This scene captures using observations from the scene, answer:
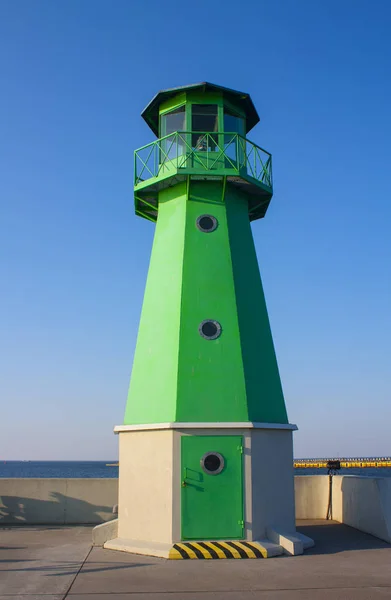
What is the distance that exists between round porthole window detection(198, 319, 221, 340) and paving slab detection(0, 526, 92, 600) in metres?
5.94

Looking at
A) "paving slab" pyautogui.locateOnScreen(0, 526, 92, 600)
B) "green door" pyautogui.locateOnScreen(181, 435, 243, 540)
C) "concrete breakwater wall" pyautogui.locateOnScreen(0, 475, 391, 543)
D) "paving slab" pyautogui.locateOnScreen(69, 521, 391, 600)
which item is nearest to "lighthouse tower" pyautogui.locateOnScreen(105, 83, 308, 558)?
"green door" pyautogui.locateOnScreen(181, 435, 243, 540)

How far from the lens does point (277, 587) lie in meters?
11.4

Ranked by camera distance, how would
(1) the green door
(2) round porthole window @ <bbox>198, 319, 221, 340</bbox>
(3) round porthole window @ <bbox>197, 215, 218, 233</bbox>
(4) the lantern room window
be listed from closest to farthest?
1. (1) the green door
2. (2) round porthole window @ <bbox>198, 319, 221, 340</bbox>
3. (3) round porthole window @ <bbox>197, 215, 218, 233</bbox>
4. (4) the lantern room window

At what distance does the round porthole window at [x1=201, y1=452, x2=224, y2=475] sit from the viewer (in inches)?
583

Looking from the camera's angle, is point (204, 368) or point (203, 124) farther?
point (203, 124)

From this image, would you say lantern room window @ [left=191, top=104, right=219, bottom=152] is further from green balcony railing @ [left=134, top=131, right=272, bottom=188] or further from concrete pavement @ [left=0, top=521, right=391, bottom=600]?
concrete pavement @ [left=0, top=521, right=391, bottom=600]

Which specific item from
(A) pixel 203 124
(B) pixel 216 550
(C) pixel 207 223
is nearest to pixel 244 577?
(B) pixel 216 550

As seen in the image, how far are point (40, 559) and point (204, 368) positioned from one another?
18.9 feet

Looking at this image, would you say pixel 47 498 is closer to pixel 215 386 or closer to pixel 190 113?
pixel 215 386

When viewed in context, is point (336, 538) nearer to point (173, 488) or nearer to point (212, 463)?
point (212, 463)

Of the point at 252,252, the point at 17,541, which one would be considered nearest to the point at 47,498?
the point at 17,541

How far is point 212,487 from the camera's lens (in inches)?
581

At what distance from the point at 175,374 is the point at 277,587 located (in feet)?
18.8

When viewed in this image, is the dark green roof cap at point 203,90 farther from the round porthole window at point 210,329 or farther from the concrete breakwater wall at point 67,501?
the concrete breakwater wall at point 67,501
